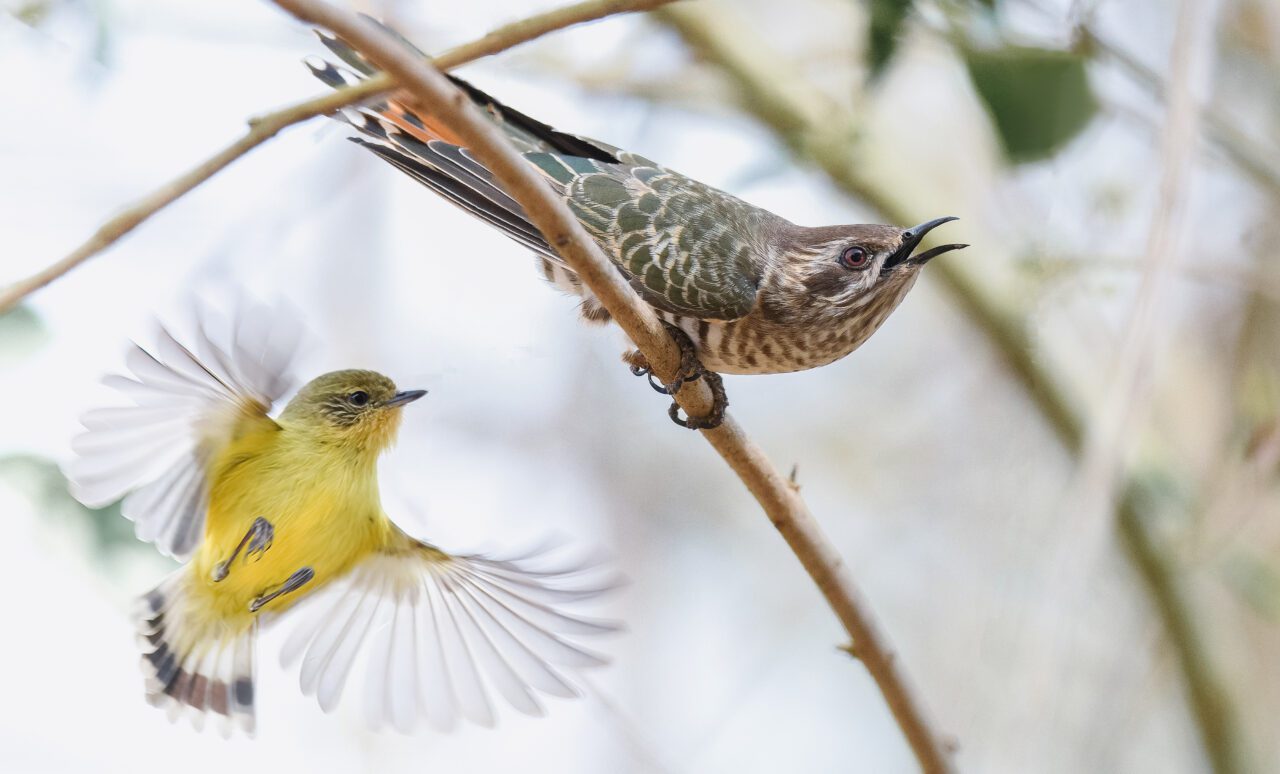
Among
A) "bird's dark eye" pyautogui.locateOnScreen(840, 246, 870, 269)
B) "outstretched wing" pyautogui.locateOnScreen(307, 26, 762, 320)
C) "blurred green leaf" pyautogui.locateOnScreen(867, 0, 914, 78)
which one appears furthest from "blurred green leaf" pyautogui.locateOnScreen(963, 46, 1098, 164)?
"outstretched wing" pyautogui.locateOnScreen(307, 26, 762, 320)

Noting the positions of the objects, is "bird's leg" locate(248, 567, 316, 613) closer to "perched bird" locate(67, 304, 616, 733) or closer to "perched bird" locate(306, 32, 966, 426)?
"perched bird" locate(67, 304, 616, 733)

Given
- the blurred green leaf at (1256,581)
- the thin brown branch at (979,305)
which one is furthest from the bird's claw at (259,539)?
the blurred green leaf at (1256,581)

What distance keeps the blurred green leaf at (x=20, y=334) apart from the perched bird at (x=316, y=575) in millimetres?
451

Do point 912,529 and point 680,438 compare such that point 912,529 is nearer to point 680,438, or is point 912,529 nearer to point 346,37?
point 680,438

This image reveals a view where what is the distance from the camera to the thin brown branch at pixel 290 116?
1.69 meters

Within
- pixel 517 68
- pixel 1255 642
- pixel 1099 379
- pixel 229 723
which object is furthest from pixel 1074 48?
pixel 1255 642

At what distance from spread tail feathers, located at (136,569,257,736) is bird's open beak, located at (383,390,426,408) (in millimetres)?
527

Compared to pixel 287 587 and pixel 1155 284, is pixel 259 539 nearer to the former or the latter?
pixel 287 587

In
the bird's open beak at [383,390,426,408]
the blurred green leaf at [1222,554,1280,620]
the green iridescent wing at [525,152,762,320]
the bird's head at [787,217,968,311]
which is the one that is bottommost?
the bird's open beak at [383,390,426,408]

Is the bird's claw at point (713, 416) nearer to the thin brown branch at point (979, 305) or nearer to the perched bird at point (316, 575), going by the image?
the perched bird at point (316, 575)

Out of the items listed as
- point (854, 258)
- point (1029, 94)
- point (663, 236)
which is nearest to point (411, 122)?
point (663, 236)

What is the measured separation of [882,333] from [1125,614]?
1949mm

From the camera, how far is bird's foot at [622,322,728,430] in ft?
7.72

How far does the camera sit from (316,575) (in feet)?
7.72
